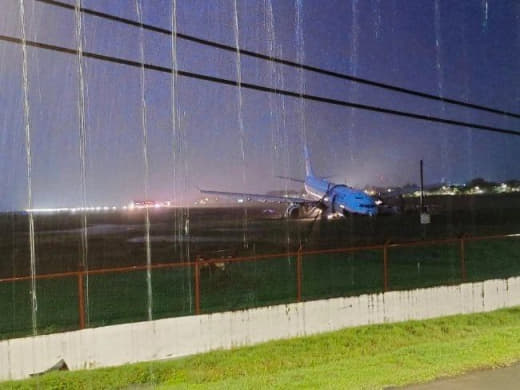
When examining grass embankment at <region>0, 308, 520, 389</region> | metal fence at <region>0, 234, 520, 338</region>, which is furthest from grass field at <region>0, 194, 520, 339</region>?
grass embankment at <region>0, 308, 520, 389</region>

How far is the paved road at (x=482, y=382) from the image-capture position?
18.7ft

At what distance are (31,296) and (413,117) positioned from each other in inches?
414

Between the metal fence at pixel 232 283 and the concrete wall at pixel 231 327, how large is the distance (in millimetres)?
753

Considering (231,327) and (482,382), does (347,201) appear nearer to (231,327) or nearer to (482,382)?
(231,327)

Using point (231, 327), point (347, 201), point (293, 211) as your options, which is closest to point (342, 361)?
point (231, 327)

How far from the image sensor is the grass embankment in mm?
6367

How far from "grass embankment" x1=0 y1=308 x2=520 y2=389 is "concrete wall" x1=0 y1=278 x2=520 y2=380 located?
0.23 metres

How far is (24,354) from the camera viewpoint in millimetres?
7992

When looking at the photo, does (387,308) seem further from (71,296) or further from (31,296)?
(31,296)

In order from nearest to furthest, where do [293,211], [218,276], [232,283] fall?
[232,283] → [218,276] → [293,211]

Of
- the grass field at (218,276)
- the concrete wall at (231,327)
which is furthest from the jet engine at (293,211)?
the concrete wall at (231,327)

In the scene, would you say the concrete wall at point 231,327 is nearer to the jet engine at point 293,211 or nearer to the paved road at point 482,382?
the paved road at point 482,382

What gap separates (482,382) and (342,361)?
2167mm

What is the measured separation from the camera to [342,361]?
766 cm
